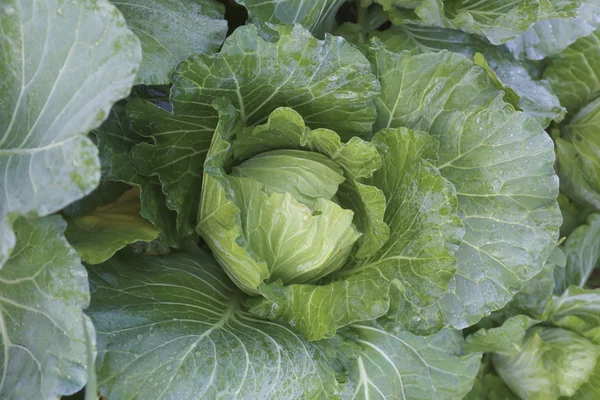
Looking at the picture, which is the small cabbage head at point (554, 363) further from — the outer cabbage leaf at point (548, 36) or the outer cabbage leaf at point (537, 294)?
the outer cabbage leaf at point (548, 36)

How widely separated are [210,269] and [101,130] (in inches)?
13.4

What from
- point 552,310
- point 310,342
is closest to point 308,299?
point 310,342

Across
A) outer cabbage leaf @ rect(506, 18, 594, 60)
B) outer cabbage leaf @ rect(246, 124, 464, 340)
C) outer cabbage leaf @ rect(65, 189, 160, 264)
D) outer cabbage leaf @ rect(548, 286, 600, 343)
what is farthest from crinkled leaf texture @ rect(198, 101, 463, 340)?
outer cabbage leaf @ rect(548, 286, 600, 343)

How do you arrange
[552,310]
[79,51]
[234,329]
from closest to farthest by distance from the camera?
[79,51] → [234,329] → [552,310]

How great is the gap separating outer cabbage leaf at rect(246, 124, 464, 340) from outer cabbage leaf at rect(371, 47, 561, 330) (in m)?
0.09

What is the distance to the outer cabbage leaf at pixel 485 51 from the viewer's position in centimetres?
133

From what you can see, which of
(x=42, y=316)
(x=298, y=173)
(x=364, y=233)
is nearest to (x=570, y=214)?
(x=364, y=233)

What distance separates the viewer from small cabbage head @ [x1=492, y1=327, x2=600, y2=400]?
1.43 metres

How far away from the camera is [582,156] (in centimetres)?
162

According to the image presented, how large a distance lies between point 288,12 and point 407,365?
29.3 inches

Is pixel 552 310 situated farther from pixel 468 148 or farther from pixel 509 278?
pixel 468 148

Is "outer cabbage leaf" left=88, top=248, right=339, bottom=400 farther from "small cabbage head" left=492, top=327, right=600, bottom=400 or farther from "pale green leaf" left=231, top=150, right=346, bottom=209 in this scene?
"small cabbage head" left=492, top=327, right=600, bottom=400

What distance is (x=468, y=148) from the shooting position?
1.07 m

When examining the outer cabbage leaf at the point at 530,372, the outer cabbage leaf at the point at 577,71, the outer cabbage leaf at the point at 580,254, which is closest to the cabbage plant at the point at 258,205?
the outer cabbage leaf at the point at 530,372
